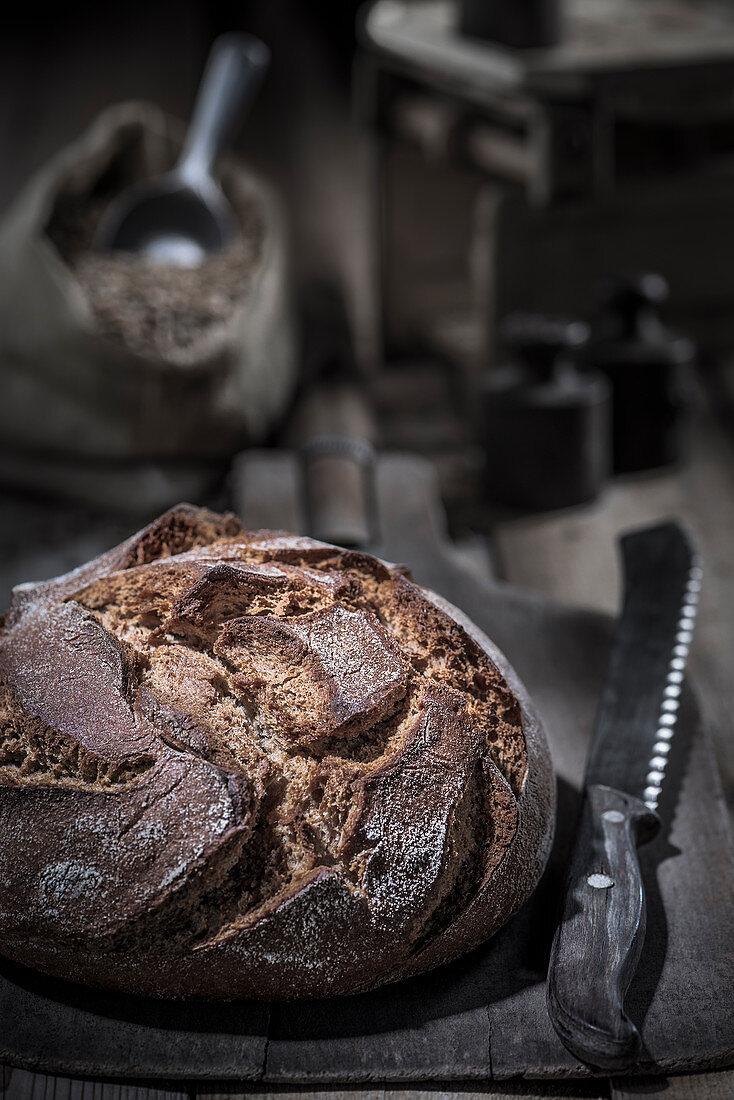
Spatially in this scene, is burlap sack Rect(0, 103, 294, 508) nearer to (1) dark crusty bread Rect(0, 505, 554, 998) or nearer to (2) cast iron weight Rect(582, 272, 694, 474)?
(2) cast iron weight Rect(582, 272, 694, 474)

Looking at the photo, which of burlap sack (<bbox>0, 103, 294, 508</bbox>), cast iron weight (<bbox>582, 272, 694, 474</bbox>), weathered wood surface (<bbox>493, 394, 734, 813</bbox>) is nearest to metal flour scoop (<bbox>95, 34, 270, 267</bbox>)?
burlap sack (<bbox>0, 103, 294, 508</bbox>)

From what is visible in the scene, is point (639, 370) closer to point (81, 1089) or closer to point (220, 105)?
point (220, 105)

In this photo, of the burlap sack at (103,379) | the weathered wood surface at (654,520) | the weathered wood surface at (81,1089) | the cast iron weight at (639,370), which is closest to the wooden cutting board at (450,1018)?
the weathered wood surface at (81,1089)

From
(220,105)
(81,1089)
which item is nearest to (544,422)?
(220,105)

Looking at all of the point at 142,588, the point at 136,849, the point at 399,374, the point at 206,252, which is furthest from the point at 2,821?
the point at 399,374

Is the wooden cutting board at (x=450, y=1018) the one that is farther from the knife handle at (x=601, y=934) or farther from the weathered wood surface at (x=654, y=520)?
the weathered wood surface at (x=654, y=520)
